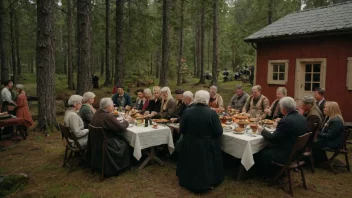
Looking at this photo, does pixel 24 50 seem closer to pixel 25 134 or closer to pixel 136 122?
pixel 25 134

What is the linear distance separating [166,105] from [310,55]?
587cm

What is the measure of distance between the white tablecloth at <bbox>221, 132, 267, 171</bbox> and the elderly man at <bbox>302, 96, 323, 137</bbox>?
1.07 m

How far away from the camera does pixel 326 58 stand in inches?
334

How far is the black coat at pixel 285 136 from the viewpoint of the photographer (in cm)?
394

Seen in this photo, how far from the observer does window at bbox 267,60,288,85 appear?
9.88 metres

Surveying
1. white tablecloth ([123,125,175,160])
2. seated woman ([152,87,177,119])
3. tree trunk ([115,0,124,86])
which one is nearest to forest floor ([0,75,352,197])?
white tablecloth ([123,125,175,160])

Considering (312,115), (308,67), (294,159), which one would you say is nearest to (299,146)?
(294,159)

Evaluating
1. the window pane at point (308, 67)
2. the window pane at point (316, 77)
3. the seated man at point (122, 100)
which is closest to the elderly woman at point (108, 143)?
the seated man at point (122, 100)

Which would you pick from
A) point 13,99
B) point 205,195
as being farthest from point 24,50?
point 205,195

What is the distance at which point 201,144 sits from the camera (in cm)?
405

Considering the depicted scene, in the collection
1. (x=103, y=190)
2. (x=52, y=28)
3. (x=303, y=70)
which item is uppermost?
(x=52, y=28)

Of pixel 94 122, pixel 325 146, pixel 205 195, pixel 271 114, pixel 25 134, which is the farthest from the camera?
pixel 25 134

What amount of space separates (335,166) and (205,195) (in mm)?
3084

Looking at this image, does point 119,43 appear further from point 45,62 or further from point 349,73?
point 349,73
